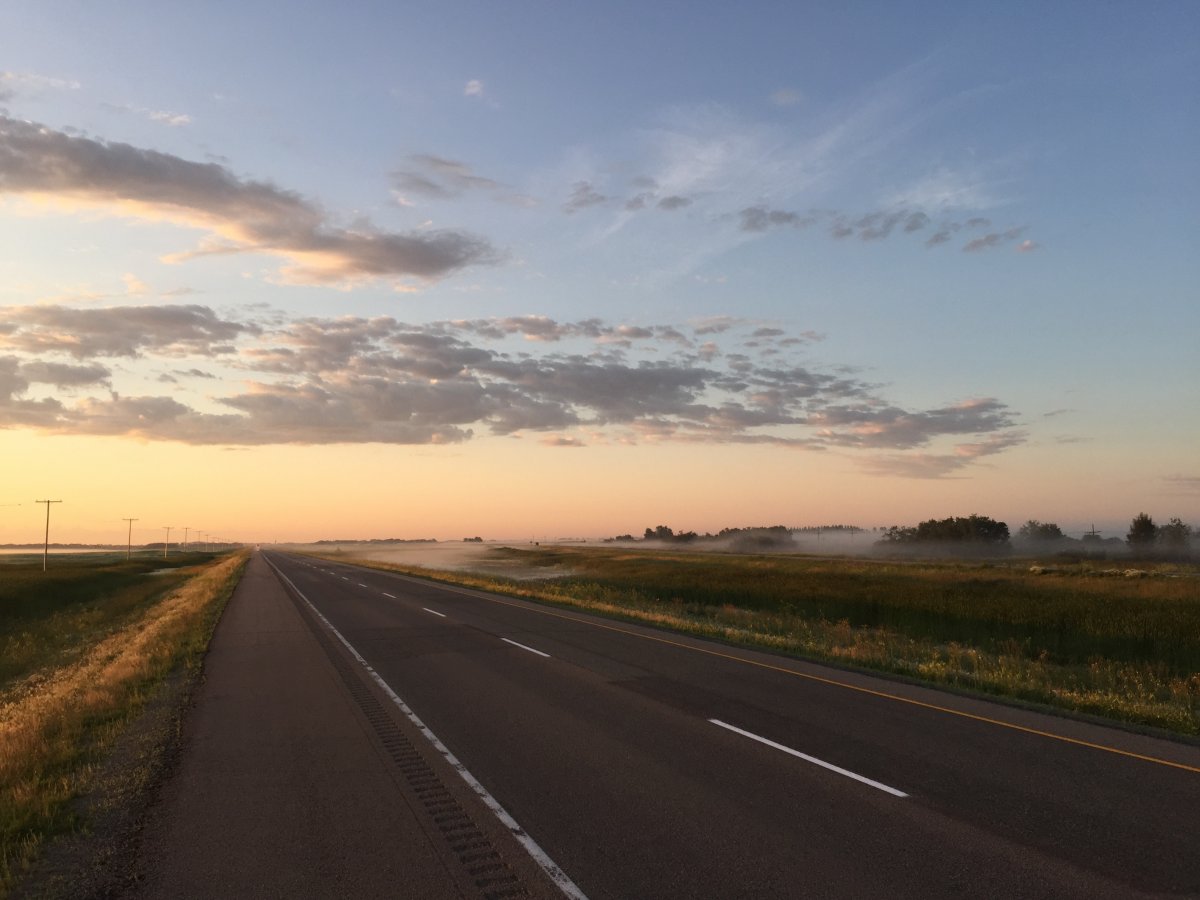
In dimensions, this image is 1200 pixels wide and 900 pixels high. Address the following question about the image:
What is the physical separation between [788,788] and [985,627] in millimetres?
23731

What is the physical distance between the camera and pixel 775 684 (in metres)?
13.7

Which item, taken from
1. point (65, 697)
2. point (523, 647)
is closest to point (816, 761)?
point (523, 647)

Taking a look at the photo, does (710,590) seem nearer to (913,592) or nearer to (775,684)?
(913,592)

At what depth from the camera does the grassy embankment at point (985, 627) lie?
14.5 metres

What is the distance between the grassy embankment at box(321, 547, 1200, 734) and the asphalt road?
2.32 m

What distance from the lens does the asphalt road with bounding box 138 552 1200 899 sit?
5.81m

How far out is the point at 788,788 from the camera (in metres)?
7.84

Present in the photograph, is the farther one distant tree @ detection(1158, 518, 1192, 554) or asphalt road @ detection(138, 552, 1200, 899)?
distant tree @ detection(1158, 518, 1192, 554)

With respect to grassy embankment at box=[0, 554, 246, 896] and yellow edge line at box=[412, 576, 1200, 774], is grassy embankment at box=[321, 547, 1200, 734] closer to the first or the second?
yellow edge line at box=[412, 576, 1200, 774]

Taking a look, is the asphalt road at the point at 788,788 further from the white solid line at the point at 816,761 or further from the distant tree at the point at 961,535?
the distant tree at the point at 961,535

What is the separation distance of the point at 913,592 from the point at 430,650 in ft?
100

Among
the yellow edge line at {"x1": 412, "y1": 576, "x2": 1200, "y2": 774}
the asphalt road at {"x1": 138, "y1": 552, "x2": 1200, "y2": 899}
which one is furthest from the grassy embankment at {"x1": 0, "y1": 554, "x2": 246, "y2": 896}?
the yellow edge line at {"x1": 412, "y1": 576, "x2": 1200, "y2": 774}

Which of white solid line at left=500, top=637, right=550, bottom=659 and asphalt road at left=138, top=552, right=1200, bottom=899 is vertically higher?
asphalt road at left=138, top=552, right=1200, bottom=899

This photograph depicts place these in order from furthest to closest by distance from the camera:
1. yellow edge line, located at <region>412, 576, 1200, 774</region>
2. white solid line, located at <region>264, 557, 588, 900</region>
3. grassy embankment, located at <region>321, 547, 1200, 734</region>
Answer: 1. grassy embankment, located at <region>321, 547, 1200, 734</region>
2. yellow edge line, located at <region>412, 576, 1200, 774</region>
3. white solid line, located at <region>264, 557, 588, 900</region>
